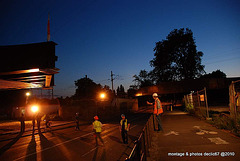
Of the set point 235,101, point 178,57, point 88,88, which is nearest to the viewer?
point 235,101

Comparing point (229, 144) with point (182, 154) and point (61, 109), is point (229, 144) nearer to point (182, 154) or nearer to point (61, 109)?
point (182, 154)

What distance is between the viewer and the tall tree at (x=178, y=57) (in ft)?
148

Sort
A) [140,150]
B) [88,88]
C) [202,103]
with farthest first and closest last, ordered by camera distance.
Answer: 1. [88,88]
2. [202,103]
3. [140,150]

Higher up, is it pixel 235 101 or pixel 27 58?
pixel 27 58

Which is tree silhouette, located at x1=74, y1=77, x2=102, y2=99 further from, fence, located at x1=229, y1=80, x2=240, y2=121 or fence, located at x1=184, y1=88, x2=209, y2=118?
fence, located at x1=229, y1=80, x2=240, y2=121

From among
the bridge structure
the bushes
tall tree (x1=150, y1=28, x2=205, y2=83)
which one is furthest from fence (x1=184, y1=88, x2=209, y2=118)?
tall tree (x1=150, y1=28, x2=205, y2=83)

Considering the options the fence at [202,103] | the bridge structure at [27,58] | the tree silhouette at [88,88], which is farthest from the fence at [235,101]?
the tree silhouette at [88,88]

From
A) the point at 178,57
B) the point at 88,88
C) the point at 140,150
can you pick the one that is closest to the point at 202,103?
the point at 140,150

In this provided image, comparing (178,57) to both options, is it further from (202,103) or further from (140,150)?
(140,150)

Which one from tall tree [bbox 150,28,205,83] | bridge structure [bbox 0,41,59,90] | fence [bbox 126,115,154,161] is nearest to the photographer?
fence [bbox 126,115,154,161]

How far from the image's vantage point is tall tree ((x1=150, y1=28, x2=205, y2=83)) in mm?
45094

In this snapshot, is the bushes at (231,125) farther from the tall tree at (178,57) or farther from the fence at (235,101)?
the tall tree at (178,57)

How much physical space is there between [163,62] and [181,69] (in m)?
5.76

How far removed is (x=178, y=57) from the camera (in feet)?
156
